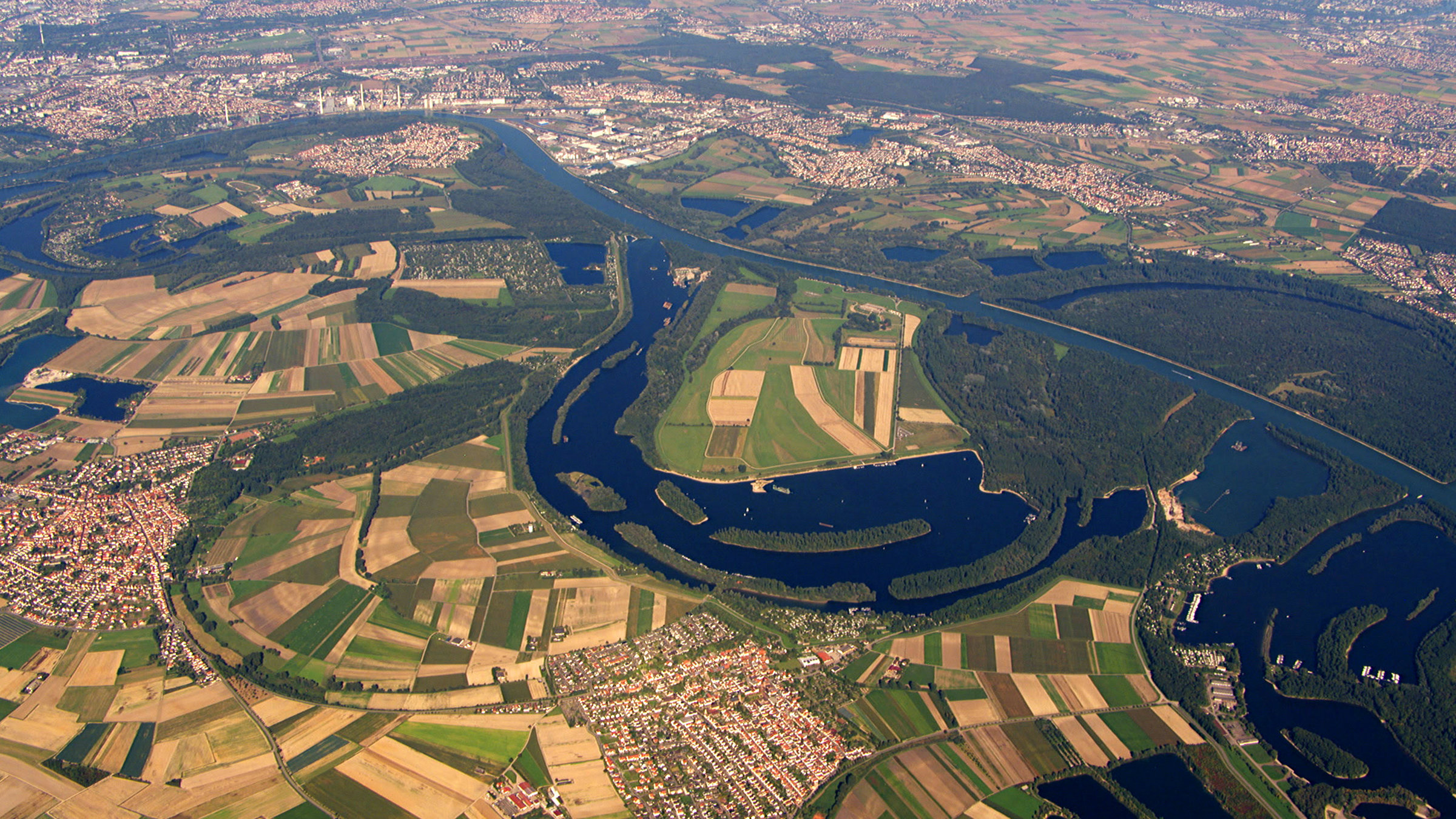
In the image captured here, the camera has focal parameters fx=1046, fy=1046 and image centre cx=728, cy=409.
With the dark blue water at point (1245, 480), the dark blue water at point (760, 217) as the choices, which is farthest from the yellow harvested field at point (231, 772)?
the dark blue water at point (760, 217)

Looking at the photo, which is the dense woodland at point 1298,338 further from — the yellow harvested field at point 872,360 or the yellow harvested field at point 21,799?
the yellow harvested field at point 21,799

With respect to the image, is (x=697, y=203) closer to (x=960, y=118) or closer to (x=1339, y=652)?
(x=960, y=118)

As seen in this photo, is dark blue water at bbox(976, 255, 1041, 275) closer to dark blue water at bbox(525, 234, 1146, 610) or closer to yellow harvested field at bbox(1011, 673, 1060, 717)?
dark blue water at bbox(525, 234, 1146, 610)

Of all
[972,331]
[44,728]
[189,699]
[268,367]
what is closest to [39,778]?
[44,728]

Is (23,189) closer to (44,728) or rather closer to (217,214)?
(217,214)

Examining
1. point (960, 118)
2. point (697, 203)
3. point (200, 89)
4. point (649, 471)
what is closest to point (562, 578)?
point (649, 471)

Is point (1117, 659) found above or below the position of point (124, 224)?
below
